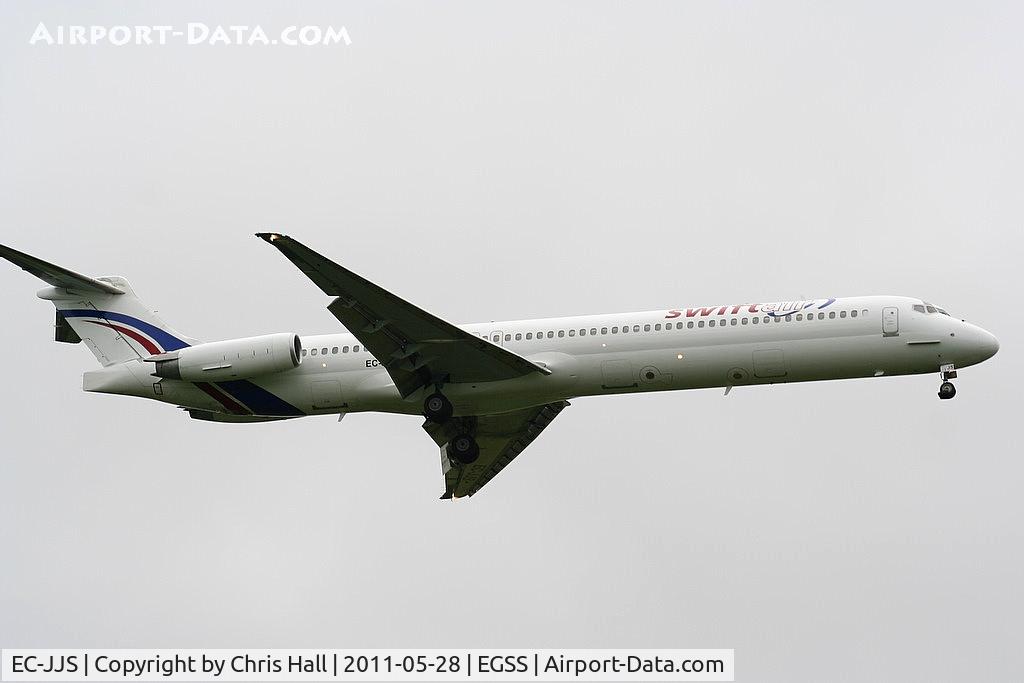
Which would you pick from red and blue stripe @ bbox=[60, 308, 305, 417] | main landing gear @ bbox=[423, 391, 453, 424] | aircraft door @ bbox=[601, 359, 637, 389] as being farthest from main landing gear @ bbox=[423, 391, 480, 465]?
aircraft door @ bbox=[601, 359, 637, 389]

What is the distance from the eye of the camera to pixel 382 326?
27203 millimetres

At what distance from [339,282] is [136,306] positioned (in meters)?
7.38

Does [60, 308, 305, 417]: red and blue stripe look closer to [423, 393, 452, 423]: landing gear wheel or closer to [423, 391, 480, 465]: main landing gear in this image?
[423, 393, 452, 423]: landing gear wheel

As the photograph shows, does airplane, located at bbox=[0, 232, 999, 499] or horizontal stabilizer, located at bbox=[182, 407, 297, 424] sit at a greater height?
airplane, located at bbox=[0, 232, 999, 499]

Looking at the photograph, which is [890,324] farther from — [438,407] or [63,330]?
[63,330]

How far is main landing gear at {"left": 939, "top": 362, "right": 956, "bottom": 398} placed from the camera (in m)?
26.5

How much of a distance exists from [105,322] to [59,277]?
1438mm

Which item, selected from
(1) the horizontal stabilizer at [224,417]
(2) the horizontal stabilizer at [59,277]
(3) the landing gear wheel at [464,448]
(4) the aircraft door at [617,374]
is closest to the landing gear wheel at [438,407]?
(3) the landing gear wheel at [464,448]

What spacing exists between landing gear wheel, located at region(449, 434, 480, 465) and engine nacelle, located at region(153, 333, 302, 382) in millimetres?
4117

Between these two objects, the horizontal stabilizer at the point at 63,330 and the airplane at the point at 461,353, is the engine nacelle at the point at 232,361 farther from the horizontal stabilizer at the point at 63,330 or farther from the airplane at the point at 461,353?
the horizontal stabilizer at the point at 63,330

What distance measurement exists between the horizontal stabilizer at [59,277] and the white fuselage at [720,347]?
280 inches

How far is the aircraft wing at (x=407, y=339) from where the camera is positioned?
26062 millimetres

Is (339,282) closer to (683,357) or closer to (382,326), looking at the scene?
(382,326)

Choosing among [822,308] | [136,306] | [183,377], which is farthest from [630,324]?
[136,306]
